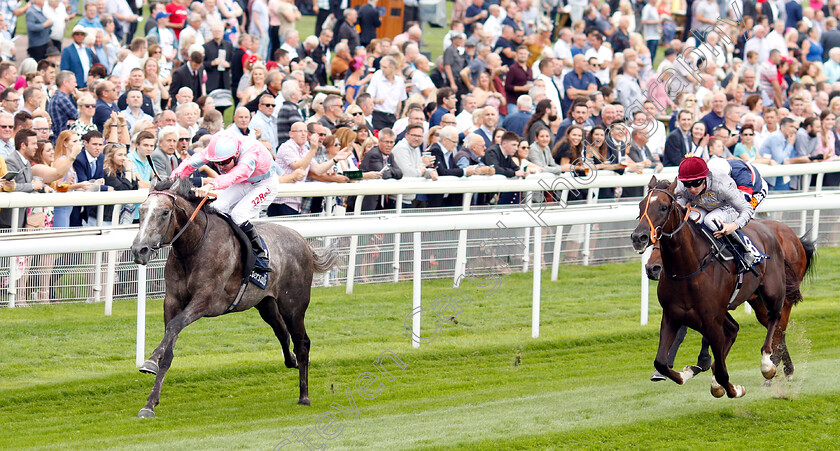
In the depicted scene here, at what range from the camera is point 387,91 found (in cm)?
1250

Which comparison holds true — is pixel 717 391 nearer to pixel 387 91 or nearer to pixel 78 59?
pixel 387 91

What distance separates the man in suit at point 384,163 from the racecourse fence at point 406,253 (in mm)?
303

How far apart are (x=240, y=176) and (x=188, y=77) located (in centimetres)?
629

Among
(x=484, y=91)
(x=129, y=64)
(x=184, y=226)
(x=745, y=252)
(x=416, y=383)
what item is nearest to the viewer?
(x=184, y=226)

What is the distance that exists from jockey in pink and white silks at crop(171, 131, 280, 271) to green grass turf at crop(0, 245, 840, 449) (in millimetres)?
940

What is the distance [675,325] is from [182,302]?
2701mm

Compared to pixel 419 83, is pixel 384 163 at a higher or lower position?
lower

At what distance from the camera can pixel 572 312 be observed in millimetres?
8742

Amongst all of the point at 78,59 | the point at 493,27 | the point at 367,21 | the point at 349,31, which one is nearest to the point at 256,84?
the point at 78,59

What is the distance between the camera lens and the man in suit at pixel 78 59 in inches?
471

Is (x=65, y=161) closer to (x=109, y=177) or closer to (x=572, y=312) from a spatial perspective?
(x=109, y=177)

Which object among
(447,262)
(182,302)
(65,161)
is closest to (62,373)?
(182,302)

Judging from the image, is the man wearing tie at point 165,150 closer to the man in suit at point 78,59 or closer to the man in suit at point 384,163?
the man in suit at point 384,163

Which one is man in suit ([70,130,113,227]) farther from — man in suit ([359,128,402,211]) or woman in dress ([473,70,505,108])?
woman in dress ([473,70,505,108])
